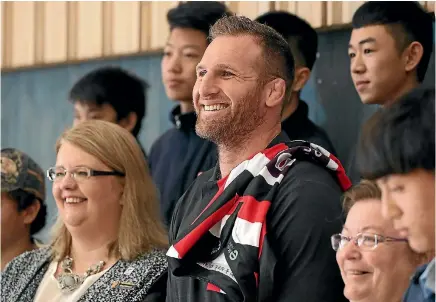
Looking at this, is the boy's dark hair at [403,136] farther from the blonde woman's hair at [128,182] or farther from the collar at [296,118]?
the collar at [296,118]

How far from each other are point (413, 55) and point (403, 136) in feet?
4.76

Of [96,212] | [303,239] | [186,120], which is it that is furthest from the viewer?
[186,120]

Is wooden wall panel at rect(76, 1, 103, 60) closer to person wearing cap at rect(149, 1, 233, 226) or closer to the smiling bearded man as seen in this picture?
person wearing cap at rect(149, 1, 233, 226)

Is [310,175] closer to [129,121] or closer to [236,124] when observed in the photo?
[236,124]

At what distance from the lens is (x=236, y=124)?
93.4 inches

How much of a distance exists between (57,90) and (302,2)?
150 cm

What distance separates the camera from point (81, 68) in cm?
462

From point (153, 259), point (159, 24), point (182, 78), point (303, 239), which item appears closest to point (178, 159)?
point (182, 78)

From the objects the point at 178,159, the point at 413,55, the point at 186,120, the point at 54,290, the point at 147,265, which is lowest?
the point at 54,290

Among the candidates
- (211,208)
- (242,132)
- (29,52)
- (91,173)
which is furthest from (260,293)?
(29,52)

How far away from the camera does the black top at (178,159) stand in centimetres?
327

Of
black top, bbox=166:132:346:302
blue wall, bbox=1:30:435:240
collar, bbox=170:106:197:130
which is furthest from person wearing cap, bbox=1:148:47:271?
black top, bbox=166:132:346:302

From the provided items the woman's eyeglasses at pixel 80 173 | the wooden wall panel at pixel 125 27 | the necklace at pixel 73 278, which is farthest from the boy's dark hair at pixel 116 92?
the necklace at pixel 73 278

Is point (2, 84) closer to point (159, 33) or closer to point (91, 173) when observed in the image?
point (159, 33)
